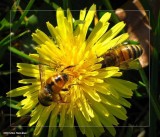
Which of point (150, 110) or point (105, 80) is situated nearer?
point (105, 80)

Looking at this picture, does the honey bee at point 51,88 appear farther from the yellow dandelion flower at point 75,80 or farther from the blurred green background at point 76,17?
the blurred green background at point 76,17

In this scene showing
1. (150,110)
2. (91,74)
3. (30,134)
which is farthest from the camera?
(30,134)

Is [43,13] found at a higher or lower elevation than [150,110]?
higher

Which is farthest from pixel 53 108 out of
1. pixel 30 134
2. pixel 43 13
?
pixel 43 13

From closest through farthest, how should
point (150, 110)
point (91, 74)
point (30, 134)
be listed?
point (91, 74) < point (150, 110) < point (30, 134)

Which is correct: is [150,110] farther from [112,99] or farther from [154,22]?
[154,22]

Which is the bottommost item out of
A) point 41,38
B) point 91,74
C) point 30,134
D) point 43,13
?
point 30,134

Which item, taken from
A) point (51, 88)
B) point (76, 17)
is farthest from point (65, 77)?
point (76, 17)
